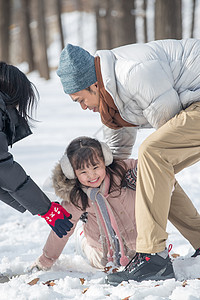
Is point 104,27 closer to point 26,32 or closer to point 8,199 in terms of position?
point 26,32

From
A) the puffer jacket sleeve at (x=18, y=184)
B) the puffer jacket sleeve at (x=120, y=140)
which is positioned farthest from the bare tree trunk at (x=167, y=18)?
the puffer jacket sleeve at (x=18, y=184)

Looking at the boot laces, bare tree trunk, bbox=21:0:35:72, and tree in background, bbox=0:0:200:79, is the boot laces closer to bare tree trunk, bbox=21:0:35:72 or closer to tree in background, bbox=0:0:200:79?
tree in background, bbox=0:0:200:79

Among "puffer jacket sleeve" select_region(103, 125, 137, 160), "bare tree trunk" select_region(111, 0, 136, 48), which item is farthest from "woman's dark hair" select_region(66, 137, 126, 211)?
"bare tree trunk" select_region(111, 0, 136, 48)

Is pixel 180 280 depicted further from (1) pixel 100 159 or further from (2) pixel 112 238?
(1) pixel 100 159

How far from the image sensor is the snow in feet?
7.50

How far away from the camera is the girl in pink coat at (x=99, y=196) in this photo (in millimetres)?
3105

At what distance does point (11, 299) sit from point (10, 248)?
1.42 metres

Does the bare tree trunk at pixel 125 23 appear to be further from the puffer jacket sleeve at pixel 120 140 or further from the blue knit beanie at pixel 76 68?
the blue knit beanie at pixel 76 68

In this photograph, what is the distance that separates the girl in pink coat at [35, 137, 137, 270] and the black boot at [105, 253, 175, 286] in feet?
1.76

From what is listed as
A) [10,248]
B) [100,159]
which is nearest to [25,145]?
[10,248]

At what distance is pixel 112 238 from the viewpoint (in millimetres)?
3207

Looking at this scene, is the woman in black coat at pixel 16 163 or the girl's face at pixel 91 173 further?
the girl's face at pixel 91 173

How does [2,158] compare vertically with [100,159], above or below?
above

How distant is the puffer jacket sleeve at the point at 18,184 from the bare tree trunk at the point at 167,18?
7.27 metres
